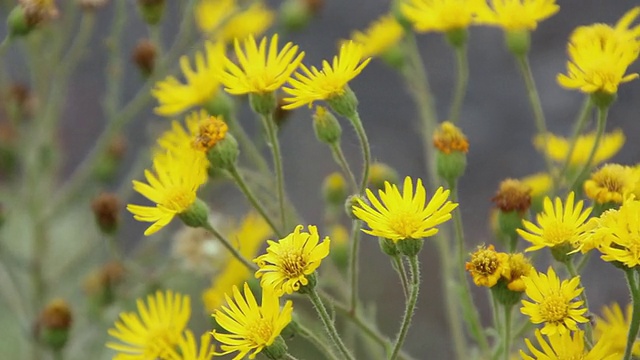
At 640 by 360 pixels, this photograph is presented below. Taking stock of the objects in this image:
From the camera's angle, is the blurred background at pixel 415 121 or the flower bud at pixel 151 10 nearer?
the flower bud at pixel 151 10

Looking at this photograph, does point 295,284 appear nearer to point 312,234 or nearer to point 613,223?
point 312,234

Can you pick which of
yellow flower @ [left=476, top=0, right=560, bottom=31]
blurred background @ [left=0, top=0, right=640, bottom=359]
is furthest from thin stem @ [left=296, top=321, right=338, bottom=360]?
blurred background @ [left=0, top=0, right=640, bottom=359]

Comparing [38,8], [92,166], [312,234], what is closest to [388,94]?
[92,166]

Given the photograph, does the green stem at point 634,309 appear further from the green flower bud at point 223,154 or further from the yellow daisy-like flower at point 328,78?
the green flower bud at point 223,154

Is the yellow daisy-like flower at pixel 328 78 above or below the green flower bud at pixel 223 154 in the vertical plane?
above

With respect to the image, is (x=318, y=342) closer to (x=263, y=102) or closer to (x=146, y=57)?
(x=263, y=102)

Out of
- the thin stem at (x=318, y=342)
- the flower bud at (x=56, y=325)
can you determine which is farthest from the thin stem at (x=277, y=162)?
the flower bud at (x=56, y=325)

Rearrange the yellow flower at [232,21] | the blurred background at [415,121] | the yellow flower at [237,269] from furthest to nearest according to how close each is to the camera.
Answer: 1. the blurred background at [415,121]
2. the yellow flower at [232,21]
3. the yellow flower at [237,269]
